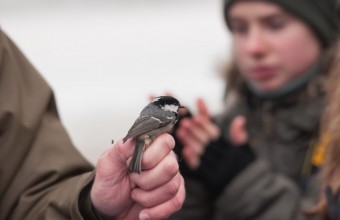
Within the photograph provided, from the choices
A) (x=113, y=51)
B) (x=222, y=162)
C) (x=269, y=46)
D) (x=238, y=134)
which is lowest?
(x=113, y=51)

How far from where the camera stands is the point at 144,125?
1.60 meters

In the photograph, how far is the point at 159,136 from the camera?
162 centimetres

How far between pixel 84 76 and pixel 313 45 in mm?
5480

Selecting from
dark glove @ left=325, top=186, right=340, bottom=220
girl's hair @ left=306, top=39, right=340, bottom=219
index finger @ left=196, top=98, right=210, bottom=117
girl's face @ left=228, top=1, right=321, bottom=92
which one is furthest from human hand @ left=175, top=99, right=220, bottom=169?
dark glove @ left=325, top=186, right=340, bottom=220

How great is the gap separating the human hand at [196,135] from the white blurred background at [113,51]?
2.86m

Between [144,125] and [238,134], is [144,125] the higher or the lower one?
the higher one

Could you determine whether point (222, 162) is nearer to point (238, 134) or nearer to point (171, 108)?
point (238, 134)

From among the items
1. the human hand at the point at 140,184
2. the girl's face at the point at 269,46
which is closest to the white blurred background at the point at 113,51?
the girl's face at the point at 269,46

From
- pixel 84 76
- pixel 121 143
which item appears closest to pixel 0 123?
pixel 121 143

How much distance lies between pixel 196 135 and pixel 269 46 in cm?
58

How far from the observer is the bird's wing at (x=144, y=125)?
1580 mm

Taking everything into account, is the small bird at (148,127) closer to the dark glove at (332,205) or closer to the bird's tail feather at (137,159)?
the bird's tail feather at (137,159)

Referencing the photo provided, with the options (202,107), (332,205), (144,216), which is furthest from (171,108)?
(202,107)

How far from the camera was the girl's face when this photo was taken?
3428 mm
